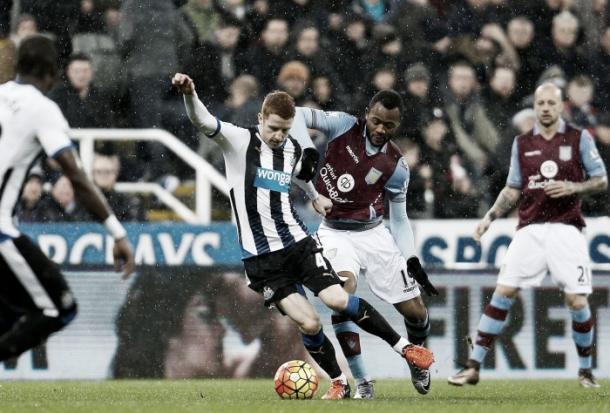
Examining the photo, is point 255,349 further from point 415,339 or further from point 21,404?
point 21,404

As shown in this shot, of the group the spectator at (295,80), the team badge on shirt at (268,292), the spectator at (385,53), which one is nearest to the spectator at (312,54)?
the spectator at (295,80)

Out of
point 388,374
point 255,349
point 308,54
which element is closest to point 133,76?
point 308,54

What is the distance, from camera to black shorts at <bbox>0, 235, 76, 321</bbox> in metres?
6.46

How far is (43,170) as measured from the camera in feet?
39.0

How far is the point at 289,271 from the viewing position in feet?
27.6

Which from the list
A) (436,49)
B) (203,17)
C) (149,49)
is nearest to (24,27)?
(149,49)

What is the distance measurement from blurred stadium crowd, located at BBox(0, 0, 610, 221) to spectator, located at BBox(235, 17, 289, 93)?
1cm

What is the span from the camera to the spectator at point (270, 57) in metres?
12.2

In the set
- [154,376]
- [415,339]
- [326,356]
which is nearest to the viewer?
[326,356]

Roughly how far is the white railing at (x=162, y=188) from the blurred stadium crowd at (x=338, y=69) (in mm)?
161

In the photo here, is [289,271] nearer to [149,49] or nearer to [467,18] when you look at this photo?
[149,49]

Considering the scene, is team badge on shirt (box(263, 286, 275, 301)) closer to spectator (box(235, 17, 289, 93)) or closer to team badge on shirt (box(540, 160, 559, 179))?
team badge on shirt (box(540, 160, 559, 179))

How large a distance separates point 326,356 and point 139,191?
3502mm

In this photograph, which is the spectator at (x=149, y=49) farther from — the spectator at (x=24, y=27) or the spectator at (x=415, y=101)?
the spectator at (x=415, y=101)
